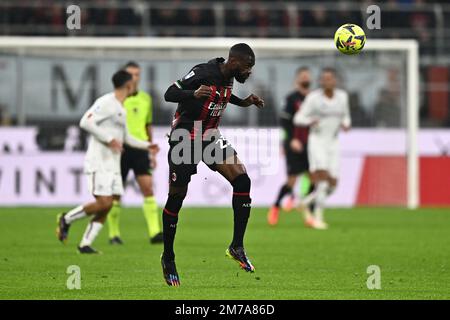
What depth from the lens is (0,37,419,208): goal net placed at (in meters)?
22.7

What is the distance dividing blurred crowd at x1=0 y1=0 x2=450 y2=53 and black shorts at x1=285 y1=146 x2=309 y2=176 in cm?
791

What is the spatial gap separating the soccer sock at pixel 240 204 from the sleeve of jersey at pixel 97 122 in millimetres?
3722

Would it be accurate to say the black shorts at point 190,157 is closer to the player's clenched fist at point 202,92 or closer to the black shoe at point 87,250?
the player's clenched fist at point 202,92

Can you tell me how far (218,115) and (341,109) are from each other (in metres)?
8.46

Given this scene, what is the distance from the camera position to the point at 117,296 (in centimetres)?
880

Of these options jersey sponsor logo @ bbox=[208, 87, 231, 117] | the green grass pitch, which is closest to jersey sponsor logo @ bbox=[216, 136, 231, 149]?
jersey sponsor logo @ bbox=[208, 87, 231, 117]

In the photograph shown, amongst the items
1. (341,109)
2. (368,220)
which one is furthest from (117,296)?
(368,220)

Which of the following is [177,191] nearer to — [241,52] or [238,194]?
[238,194]

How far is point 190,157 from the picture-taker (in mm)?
9711

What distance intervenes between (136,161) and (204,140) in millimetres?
5224

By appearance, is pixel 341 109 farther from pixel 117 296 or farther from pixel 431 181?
pixel 117 296

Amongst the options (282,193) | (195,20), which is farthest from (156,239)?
(195,20)

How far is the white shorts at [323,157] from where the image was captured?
1816cm

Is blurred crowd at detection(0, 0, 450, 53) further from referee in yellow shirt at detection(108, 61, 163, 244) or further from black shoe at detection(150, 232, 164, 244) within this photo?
black shoe at detection(150, 232, 164, 244)
